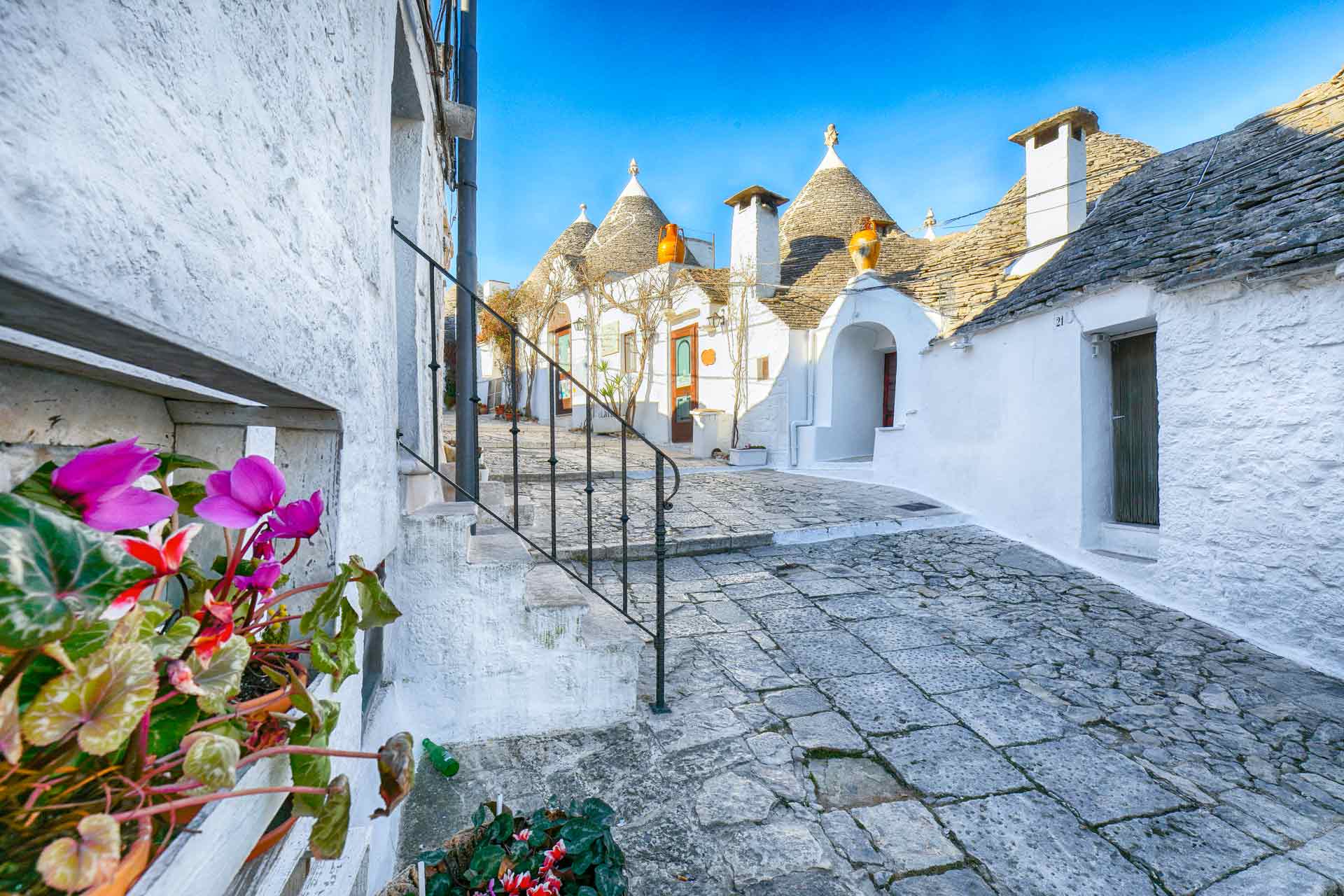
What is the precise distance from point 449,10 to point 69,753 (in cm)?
495

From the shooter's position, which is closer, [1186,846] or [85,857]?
[85,857]

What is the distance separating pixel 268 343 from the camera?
1207mm

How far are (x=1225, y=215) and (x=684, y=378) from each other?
9390mm

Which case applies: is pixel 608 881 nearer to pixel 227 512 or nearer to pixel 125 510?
pixel 227 512

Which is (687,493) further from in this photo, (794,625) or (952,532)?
(794,625)

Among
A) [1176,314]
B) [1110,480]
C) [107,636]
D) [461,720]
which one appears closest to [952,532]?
[1110,480]

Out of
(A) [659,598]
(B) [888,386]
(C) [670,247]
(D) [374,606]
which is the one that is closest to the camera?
(D) [374,606]

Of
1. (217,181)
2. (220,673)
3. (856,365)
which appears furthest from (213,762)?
(856,365)

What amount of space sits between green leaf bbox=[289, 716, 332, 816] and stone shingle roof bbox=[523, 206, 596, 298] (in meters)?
17.7

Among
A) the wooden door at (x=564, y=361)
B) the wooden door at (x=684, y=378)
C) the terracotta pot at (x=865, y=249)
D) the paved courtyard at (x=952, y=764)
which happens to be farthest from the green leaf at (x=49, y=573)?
the wooden door at (x=564, y=361)

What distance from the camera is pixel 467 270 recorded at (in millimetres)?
3461

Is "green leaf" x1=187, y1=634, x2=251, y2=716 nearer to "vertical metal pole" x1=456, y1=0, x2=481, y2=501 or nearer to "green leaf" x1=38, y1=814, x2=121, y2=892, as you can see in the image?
"green leaf" x1=38, y1=814, x2=121, y2=892

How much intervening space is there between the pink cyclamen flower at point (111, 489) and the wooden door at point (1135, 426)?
641 centimetres

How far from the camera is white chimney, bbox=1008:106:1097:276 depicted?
700 centimetres
